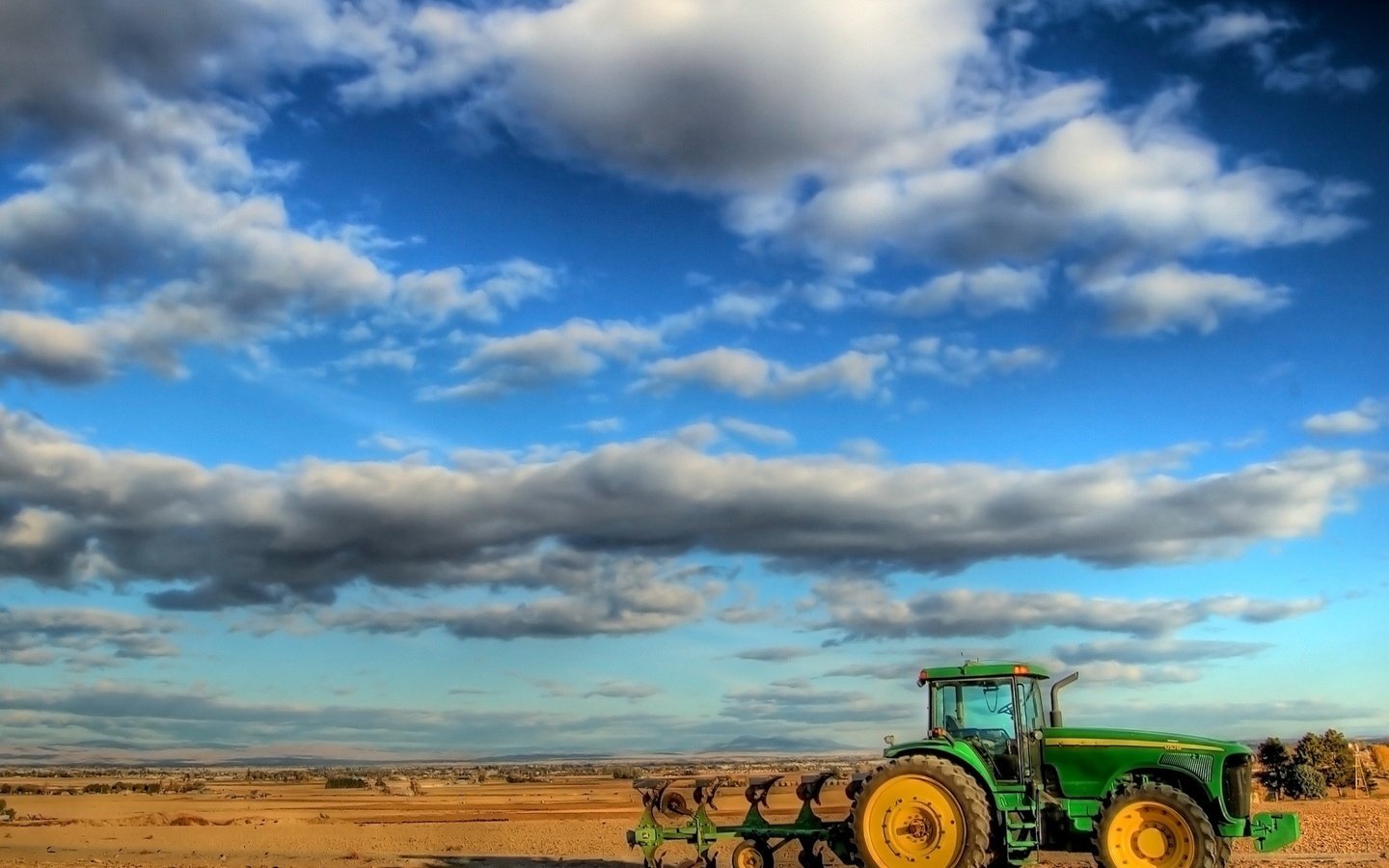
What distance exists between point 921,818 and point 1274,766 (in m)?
35.1

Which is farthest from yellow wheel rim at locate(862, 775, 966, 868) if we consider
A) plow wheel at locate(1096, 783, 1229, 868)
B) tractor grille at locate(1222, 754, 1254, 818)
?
tractor grille at locate(1222, 754, 1254, 818)

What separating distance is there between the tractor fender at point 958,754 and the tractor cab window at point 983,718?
32cm

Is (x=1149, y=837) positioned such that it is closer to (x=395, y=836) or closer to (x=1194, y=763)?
(x=1194, y=763)

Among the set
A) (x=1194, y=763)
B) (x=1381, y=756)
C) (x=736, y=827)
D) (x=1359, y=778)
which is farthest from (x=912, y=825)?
(x=1381, y=756)

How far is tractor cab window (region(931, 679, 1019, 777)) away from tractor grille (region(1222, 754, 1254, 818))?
274 centimetres

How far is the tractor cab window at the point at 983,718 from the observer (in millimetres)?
15708

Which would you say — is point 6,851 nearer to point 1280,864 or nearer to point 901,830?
point 901,830

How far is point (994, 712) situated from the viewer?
52.4 feet

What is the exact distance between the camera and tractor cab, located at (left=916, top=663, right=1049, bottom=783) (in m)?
15.6

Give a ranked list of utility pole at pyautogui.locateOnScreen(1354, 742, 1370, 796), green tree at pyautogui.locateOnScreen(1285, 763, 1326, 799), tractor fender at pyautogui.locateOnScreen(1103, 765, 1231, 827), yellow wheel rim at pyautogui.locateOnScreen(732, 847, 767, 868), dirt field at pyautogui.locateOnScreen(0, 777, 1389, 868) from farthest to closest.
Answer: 1. utility pole at pyautogui.locateOnScreen(1354, 742, 1370, 796)
2. green tree at pyautogui.locateOnScreen(1285, 763, 1326, 799)
3. dirt field at pyautogui.locateOnScreen(0, 777, 1389, 868)
4. yellow wheel rim at pyautogui.locateOnScreen(732, 847, 767, 868)
5. tractor fender at pyautogui.locateOnScreen(1103, 765, 1231, 827)

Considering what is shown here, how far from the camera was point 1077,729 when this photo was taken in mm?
15789

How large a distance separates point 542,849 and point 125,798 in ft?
150

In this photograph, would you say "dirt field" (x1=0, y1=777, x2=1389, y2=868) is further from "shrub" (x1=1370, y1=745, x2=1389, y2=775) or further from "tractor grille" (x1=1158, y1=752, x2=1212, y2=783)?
"shrub" (x1=1370, y1=745, x2=1389, y2=775)

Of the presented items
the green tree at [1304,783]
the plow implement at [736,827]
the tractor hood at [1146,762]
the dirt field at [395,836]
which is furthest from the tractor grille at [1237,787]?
the green tree at [1304,783]
